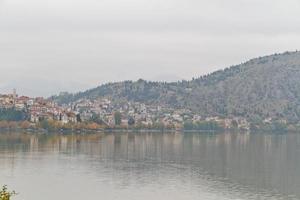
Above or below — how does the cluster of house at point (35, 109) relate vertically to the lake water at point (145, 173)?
above

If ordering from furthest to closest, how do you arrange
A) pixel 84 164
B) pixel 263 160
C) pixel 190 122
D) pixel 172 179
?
1. pixel 190 122
2. pixel 263 160
3. pixel 84 164
4. pixel 172 179

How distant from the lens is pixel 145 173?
6062 cm

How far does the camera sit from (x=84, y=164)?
220 feet

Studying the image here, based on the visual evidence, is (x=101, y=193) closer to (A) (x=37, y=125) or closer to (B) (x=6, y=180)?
(B) (x=6, y=180)

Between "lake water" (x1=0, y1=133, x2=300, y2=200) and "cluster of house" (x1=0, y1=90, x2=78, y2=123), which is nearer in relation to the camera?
"lake water" (x1=0, y1=133, x2=300, y2=200)

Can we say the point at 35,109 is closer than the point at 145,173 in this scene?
No

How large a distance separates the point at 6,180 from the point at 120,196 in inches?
477

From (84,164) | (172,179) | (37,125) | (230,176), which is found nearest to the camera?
(172,179)

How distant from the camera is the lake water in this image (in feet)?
160

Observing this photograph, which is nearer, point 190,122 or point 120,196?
point 120,196

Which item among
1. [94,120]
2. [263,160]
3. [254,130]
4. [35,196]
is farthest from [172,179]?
[254,130]

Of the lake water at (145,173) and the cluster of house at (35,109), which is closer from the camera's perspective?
the lake water at (145,173)

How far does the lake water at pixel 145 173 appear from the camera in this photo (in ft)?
160

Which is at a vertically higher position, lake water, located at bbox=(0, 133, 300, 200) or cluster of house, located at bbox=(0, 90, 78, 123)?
cluster of house, located at bbox=(0, 90, 78, 123)
